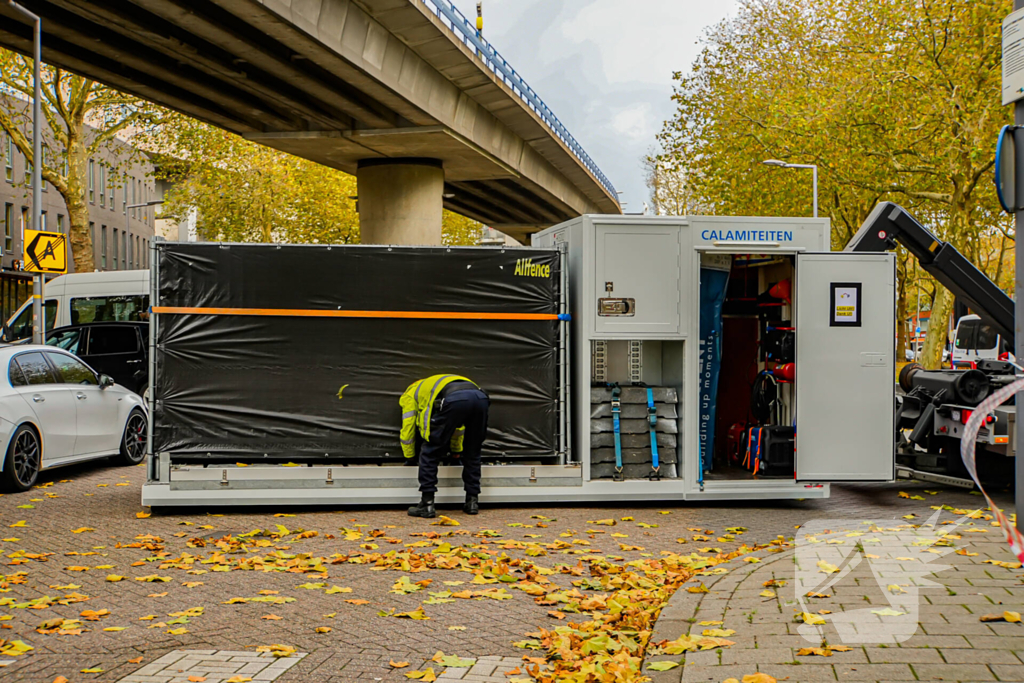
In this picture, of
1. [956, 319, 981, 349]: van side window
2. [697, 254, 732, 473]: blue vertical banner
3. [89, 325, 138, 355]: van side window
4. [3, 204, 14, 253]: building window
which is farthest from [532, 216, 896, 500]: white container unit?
[3, 204, 14, 253]: building window

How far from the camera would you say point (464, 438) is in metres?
9.68

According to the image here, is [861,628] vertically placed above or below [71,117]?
below

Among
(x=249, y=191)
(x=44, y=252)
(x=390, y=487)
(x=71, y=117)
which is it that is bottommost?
(x=390, y=487)

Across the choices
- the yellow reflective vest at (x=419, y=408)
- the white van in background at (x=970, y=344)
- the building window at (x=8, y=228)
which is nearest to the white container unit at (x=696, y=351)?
the yellow reflective vest at (x=419, y=408)

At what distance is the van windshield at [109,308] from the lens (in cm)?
2572

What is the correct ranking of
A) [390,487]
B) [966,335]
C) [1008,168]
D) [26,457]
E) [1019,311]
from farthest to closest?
[966,335] < [26,457] < [390,487] < [1008,168] < [1019,311]

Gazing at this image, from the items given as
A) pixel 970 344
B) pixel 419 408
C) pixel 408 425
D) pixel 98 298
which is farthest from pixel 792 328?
pixel 970 344

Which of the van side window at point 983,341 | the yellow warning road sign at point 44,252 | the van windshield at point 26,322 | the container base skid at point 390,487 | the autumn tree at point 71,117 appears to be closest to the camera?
the container base skid at point 390,487

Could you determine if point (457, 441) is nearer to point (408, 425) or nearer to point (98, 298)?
point (408, 425)

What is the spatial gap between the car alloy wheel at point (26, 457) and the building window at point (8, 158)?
42064mm

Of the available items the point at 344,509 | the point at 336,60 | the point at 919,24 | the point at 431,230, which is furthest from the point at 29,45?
the point at 919,24

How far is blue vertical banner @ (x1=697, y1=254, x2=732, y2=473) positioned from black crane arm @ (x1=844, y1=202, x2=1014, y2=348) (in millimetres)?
1451

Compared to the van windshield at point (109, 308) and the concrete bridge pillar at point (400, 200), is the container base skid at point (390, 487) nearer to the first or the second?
the van windshield at point (109, 308)

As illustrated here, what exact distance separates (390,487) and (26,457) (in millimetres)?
4082
